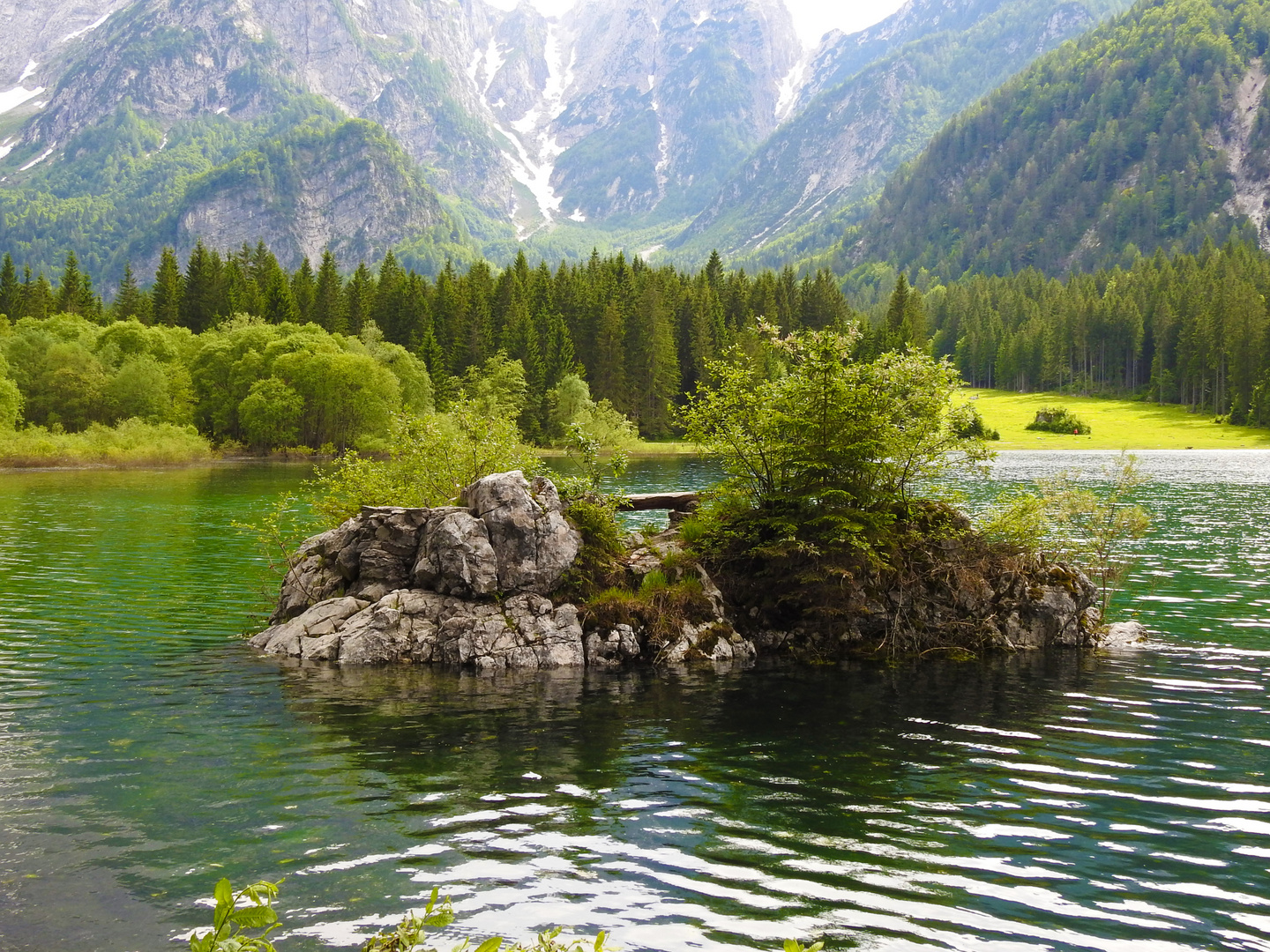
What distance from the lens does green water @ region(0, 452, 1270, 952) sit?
11.1m

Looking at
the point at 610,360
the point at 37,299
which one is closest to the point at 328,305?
the point at 37,299

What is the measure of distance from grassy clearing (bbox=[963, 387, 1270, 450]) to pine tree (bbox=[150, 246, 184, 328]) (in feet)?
414

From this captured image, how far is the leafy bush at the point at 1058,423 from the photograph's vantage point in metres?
146

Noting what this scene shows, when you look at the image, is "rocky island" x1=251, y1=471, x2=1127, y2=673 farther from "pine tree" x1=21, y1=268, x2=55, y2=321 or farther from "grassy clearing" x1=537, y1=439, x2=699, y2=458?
Result: "pine tree" x1=21, y1=268, x2=55, y2=321

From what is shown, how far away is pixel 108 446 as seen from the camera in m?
103

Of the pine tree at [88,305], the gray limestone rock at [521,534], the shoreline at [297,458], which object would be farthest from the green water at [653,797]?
the pine tree at [88,305]

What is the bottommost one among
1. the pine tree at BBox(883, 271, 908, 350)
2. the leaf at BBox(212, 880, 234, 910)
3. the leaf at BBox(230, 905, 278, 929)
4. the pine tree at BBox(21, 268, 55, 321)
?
the leaf at BBox(230, 905, 278, 929)

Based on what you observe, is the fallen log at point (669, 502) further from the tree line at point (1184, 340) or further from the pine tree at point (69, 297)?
the pine tree at point (69, 297)

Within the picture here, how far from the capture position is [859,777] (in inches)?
640

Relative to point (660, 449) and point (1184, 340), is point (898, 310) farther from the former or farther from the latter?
point (660, 449)

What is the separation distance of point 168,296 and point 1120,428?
162m

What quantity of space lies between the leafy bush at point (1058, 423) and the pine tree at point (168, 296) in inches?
5737

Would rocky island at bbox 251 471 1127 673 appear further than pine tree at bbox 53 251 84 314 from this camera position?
No

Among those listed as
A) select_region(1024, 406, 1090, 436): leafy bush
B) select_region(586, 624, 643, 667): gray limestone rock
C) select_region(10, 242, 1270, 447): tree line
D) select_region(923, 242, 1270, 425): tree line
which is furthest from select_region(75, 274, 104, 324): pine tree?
select_region(923, 242, 1270, 425): tree line
